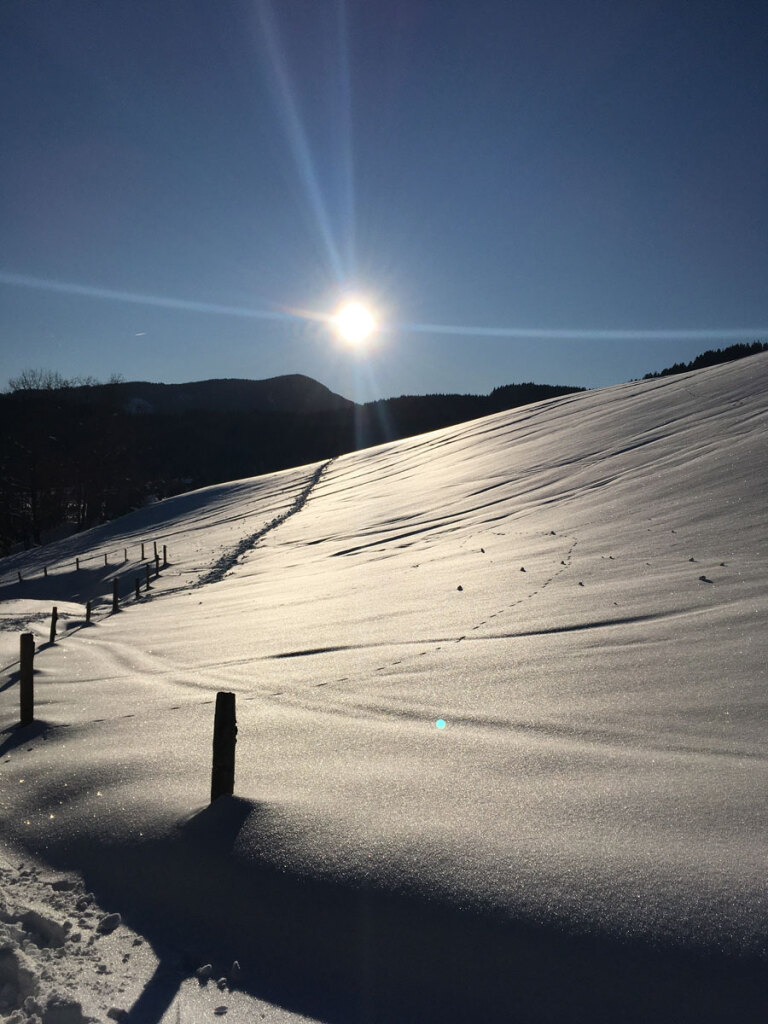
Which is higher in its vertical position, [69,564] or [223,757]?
[69,564]

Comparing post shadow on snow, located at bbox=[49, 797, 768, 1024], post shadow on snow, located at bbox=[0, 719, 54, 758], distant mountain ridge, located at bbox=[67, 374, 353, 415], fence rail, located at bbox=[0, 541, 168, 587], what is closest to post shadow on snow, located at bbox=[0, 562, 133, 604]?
fence rail, located at bbox=[0, 541, 168, 587]

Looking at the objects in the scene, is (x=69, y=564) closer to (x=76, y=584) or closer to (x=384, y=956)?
(x=76, y=584)

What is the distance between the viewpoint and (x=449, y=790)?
3.41 metres

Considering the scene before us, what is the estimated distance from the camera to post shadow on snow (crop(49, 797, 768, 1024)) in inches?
84.7

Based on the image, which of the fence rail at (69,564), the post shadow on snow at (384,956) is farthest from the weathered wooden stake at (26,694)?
the fence rail at (69,564)

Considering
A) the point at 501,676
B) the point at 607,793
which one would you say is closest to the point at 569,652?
the point at 501,676

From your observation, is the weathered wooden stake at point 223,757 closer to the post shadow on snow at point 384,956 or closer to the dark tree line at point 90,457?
the post shadow on snow at point 384,956

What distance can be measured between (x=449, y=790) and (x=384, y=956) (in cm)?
100

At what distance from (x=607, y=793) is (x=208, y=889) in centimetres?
194

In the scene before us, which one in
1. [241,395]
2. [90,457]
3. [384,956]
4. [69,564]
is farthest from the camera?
[241,395]

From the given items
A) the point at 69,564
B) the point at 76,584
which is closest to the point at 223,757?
the point at 76,584

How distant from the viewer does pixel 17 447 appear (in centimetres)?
4022

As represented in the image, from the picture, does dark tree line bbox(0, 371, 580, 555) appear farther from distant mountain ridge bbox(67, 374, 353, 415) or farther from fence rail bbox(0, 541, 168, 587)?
distant mountain ridge bbox(67, 374, 353, 415)

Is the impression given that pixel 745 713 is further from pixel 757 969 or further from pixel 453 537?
pixel 453 537
